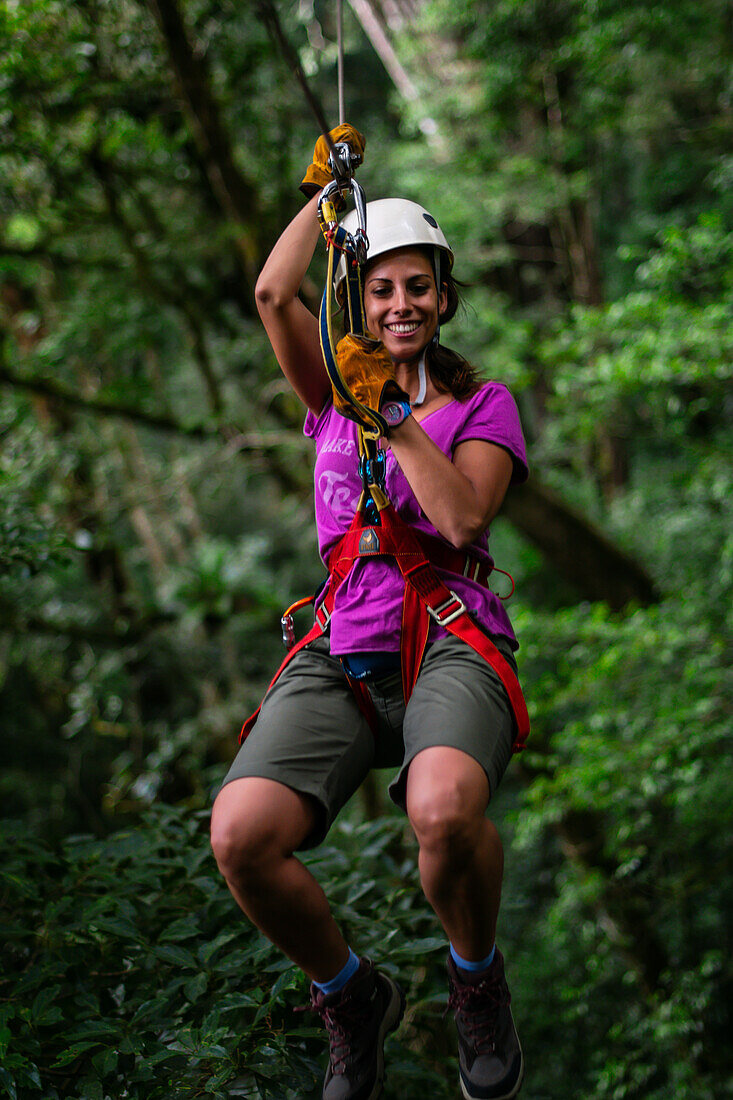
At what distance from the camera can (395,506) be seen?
1.93 meters

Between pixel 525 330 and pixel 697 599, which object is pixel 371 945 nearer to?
pixel 697 599

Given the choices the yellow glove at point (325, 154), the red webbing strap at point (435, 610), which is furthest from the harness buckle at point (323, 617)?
the yellow glove at point (325, 154)

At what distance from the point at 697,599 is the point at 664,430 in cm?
125

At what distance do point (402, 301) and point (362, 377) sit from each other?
35cm

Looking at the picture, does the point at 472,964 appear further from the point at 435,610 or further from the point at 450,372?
the point at 450,372

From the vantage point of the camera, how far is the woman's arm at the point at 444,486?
1.69 m

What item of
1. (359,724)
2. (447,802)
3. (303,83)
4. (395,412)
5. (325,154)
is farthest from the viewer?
(303,83)

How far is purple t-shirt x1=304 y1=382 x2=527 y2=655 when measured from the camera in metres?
1.85

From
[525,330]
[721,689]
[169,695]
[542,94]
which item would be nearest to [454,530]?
[721,689]

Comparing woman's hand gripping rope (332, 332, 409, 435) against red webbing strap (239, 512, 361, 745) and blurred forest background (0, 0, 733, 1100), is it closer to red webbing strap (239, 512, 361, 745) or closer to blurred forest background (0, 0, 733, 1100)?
red webbing strap (239, 512, 361, 745)

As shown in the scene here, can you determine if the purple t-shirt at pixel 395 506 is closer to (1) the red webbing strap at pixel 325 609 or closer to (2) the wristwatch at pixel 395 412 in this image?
(1) the red webbing strap at pixel 325 609

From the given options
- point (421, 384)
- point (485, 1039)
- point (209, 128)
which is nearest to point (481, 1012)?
point (485, 1039)

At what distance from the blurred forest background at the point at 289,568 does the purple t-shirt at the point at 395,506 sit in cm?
83

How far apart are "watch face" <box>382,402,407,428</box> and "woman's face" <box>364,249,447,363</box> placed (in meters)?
0.34
